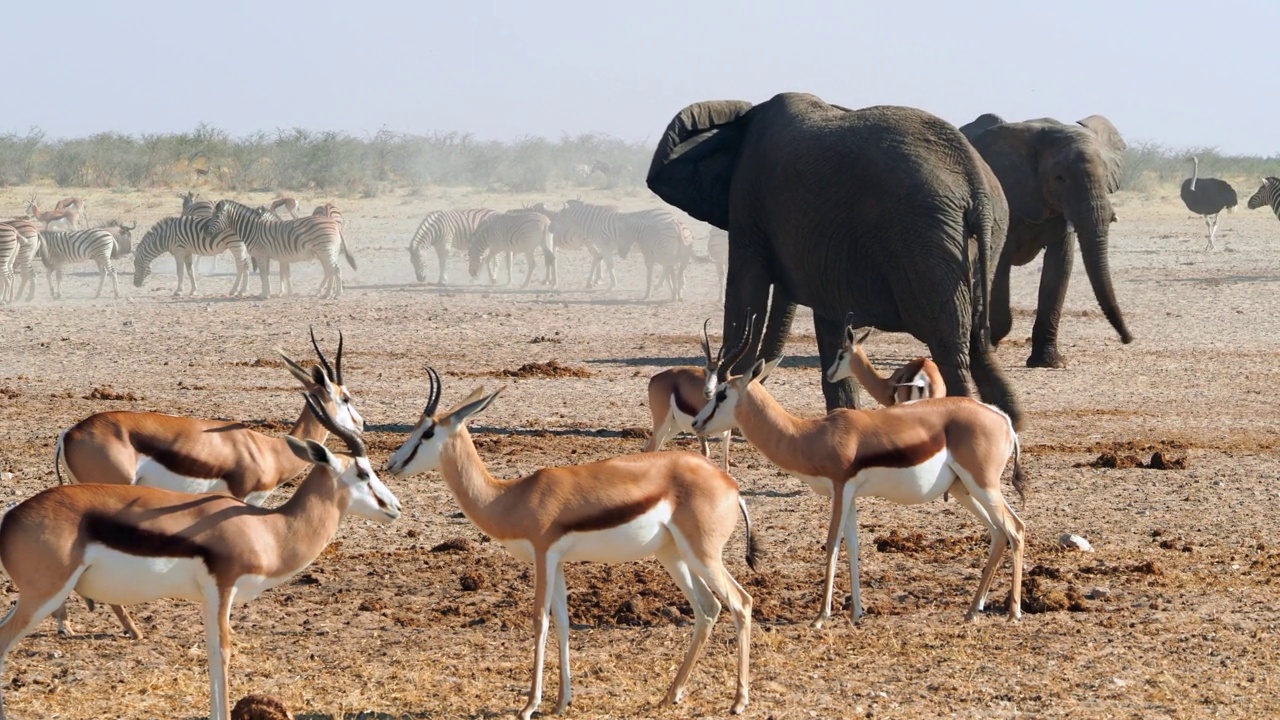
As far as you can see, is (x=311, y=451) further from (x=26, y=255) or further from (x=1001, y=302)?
(x=26, y=255)

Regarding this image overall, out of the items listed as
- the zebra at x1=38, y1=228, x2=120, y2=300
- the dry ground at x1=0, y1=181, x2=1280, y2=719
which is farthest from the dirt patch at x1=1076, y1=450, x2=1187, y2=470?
the zebra at x1=38, y1=228, x2=120, y2=300

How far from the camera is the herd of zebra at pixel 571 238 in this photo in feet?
98.0

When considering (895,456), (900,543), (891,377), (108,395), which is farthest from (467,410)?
(108,395)

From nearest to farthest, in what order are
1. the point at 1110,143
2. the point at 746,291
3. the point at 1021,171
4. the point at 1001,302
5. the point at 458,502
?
the point at 458,502 → the point at 746,291 → the point at 1021,171 → the point at 1001,302 → the point at 1110,143

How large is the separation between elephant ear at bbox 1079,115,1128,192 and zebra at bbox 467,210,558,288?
14.4 m

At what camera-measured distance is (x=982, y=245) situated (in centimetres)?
1205

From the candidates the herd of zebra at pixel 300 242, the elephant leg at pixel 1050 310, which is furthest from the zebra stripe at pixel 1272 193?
the elephant leg at pixel 1050 310

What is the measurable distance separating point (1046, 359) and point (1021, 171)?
208 centimetres

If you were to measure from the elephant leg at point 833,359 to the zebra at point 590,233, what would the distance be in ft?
59.6

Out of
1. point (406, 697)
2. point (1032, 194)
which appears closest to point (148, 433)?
point (406, 697)

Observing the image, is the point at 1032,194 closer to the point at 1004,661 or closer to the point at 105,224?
the point at 1004,661

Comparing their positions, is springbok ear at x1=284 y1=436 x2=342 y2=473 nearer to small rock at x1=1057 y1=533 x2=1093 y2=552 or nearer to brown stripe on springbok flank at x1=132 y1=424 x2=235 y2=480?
brown stripe on springbok flank at x1=132 y1=424 x2=235 y2=480

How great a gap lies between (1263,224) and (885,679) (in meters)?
39.8

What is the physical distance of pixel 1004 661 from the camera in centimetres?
738
